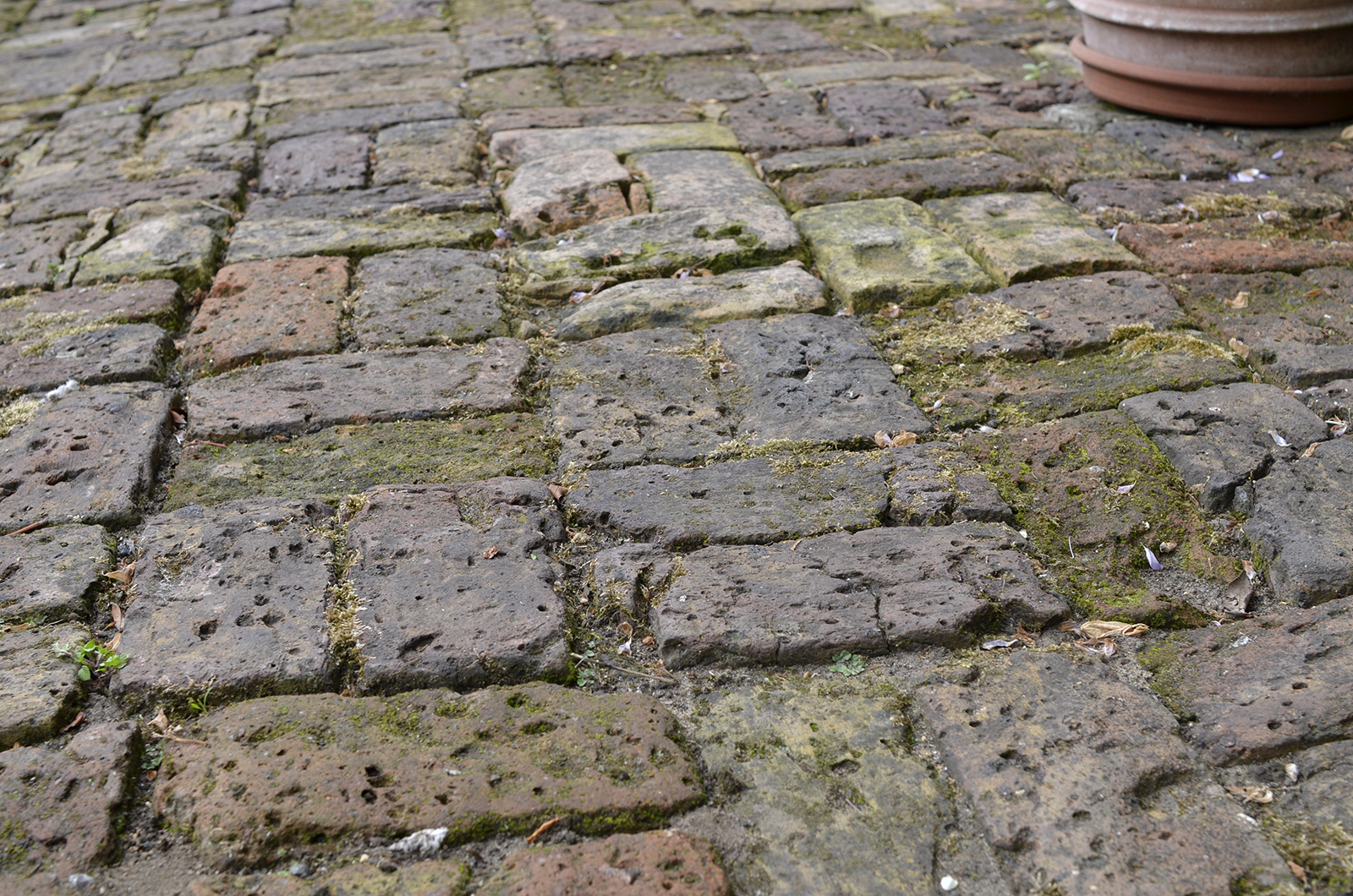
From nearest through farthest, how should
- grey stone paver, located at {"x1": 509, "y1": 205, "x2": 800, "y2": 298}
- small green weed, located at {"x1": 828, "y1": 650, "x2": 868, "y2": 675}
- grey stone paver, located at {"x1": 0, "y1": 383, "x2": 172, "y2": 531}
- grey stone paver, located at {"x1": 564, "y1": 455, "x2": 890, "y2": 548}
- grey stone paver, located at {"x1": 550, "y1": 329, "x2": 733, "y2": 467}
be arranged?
small green weed, located at {"x1": 828, "y1": 650, "x2": 868, "y2": 675} < grey stone paver, located at {"x1": 564, "y1": 455, "x2": 890, "y2": 548} < grey stone paver, located at {"x1": 0, "y1": 383, "x2": 172, "y2": 531} < grey stone paver, located at {"x1": 550, "y1": 329, "x2": 733, "y2": 467} < grey stone paver, located at {"x1": 509, "y1": 205, "x2": 800, "y2": 298}

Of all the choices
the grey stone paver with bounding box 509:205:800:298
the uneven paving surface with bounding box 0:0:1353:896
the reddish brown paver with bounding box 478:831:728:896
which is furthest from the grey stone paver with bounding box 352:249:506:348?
the reddish brown paver with bounding box 478:831:728:896

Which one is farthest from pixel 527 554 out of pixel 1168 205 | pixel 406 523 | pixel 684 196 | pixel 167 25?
pixel 167 25

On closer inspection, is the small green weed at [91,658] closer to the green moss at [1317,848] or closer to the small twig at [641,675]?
the small twig at [641,675]

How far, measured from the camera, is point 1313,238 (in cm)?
325

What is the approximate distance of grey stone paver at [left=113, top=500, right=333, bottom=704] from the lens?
1840 mm

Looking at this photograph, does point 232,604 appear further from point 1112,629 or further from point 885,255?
point 885,255

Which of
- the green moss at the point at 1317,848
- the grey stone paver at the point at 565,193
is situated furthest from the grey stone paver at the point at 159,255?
the green moss at the point at 1317,848

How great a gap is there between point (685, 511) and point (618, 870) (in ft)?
2.87

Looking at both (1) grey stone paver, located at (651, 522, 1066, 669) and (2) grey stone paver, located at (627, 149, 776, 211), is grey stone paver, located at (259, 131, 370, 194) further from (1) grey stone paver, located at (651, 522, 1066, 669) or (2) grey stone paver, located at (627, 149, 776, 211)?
(1) grey stone paver, located at (651, 522, 1066, 669)

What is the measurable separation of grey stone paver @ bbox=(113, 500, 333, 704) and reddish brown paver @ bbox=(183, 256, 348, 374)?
2.33 feet

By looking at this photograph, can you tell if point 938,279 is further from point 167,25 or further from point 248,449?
point 167,25

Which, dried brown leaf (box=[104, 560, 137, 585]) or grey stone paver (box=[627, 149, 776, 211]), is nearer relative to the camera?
dried brown leaf (box=[104, 560, 137, 585])

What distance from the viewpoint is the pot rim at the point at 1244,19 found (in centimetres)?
374

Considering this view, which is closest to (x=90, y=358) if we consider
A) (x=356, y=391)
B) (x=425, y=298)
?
(x=356, y=391)
